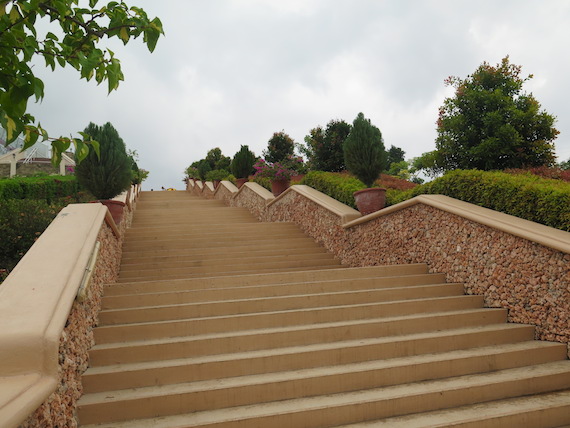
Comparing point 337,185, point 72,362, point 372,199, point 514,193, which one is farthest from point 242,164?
point 72,362

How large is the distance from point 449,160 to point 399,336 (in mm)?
9705

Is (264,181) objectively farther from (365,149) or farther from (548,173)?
(548,173)

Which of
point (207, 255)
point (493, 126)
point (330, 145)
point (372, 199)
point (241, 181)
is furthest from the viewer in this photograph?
point (241, 181)

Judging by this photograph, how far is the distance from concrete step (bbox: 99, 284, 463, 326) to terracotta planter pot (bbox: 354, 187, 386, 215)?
7.88 feet

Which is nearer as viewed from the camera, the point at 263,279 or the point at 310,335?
the point at 310,335

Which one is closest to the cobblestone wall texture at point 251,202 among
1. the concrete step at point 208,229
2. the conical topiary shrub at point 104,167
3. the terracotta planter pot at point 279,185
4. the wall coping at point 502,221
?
the terracotta planter pot at point 279,185

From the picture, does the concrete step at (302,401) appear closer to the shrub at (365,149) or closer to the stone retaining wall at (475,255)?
the stone retaining wall at (475,255)

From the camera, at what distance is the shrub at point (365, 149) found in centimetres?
814

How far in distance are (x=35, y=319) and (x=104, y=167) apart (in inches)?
196

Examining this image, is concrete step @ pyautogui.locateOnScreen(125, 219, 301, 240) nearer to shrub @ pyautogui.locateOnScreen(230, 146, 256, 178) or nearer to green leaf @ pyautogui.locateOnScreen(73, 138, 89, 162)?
green leaf @ pyautogui.locateOnScreen(73, 138, 89, 162)

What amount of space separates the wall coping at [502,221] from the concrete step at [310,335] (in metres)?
0.92

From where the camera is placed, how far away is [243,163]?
55.1ft

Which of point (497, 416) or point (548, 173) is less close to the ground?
point (548, 173)

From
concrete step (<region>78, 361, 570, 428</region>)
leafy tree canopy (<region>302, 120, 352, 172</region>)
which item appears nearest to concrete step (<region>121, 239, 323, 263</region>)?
concrete step (<region>78, 361, 570, 428</region>)
